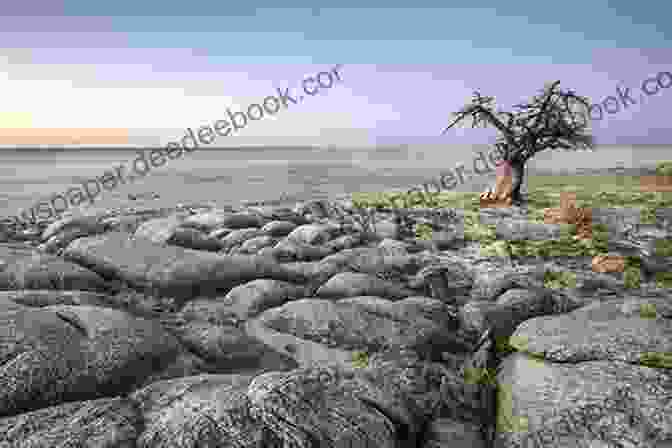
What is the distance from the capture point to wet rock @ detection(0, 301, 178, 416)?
4082 millimetres

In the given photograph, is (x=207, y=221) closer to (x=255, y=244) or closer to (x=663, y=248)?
(x=255, y=244)

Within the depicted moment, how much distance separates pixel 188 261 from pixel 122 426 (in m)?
5.10

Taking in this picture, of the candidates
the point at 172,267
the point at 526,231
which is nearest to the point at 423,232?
the point at 526,231

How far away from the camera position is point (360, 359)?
568cm

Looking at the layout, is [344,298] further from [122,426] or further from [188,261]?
[122,426]

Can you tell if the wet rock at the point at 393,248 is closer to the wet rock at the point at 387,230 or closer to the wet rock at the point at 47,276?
the wet rock at the point at 387,230

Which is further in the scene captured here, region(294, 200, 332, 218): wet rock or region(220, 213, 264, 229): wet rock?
region(294, 200, 332, 218): wet rock

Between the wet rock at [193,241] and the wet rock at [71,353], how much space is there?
17.0 ft

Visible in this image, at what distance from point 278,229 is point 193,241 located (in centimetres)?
225

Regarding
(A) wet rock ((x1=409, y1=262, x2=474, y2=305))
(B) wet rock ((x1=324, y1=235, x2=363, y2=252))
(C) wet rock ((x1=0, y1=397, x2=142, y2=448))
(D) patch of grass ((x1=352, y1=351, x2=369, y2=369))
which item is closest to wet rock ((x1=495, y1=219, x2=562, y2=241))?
(A) wet rock ((x1=409, y1=262, x2=474, y2=305))

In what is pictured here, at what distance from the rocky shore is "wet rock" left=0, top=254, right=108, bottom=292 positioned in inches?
1.4

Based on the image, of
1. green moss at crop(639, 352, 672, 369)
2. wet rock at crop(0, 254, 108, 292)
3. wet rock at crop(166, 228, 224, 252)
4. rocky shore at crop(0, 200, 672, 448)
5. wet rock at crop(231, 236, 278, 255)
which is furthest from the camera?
wet rock at crop(166, 228, 224, 252)

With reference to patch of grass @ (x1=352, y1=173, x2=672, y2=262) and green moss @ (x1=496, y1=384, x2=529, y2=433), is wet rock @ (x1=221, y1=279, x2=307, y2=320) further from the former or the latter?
patch of grass @ (x1=352, y1=173, x2=672, y2=262)

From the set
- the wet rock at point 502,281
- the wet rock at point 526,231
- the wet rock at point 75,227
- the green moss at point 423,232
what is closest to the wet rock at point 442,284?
the wet rock at point 502,281
